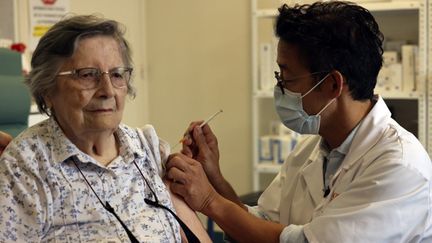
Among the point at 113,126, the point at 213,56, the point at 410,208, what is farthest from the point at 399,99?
the point at 113,126

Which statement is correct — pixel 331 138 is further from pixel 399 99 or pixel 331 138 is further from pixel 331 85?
pixel 399 99

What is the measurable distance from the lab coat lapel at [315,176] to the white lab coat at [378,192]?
6 centimetres

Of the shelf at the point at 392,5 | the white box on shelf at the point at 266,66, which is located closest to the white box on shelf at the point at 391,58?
Result: the shelf at the point at 392,5

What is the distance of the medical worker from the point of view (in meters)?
1.51

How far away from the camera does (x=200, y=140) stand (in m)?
1.91

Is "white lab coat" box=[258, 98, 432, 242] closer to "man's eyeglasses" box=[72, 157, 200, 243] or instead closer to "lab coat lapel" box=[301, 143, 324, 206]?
"lab coat lapel" box=[301, 143, 324, 206]

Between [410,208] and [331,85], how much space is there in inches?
16.3

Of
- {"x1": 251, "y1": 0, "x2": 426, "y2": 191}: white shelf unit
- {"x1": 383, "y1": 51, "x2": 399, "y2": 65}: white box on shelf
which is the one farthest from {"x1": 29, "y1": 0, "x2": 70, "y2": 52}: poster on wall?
{"x1": 383, "y1": 51, "x2": 399, "y2": 65}: white box on shelf

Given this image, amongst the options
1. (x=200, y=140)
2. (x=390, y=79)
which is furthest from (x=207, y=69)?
(x=200, y=140)

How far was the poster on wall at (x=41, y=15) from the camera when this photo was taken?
3094 millimetres

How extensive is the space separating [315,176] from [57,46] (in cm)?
89

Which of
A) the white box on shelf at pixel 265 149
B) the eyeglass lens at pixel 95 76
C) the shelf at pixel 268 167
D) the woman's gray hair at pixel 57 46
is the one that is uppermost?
the woman's gray hair at pixel 57 46

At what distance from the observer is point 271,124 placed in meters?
3.64

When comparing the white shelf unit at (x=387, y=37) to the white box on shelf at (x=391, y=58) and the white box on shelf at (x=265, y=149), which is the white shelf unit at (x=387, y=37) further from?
the white box on shelf at (x=391, y=58)
